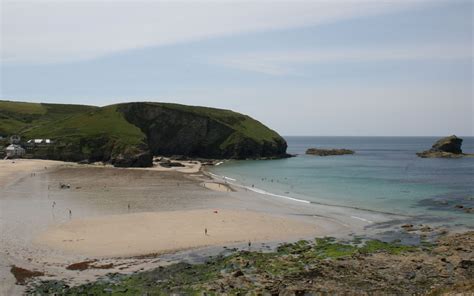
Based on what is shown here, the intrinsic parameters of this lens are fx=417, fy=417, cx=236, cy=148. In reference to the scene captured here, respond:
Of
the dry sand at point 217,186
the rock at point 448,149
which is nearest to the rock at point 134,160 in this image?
the dry sand at point 217,186

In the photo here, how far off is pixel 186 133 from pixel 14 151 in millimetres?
54858

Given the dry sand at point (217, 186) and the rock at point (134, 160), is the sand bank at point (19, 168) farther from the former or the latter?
Result: the dry sand at point (217, 186)

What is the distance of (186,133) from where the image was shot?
491ft

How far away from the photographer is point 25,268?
31.4 metres

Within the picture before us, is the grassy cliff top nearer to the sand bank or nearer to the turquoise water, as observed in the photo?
the sand bank

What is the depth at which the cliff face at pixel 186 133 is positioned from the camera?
14825cm

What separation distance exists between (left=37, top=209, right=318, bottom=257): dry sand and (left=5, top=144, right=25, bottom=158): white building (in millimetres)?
88049

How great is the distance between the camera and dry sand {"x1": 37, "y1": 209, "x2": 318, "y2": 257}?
37.9m

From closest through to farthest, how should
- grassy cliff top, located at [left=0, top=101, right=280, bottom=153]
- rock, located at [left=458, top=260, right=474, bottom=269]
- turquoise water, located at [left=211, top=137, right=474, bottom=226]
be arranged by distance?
1. rock, located at [left=458, top=260, right=474, bottom=269]
2. turquoise water, located at [left=211, top=137, right=474, bottom=226]
3. grassy cliff top, located at [left=0, top=101, right=280, bottom=153]

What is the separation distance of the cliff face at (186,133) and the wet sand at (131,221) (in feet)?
227

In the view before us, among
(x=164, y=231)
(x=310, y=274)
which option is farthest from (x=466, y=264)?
(x=164, y=231)

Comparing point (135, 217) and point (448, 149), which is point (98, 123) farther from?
point (448, 149)

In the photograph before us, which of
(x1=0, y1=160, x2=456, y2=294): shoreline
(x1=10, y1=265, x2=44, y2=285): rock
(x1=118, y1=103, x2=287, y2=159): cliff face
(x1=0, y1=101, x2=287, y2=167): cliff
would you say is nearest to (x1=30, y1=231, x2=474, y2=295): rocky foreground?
(x1=10, y1=265, x2=44, y2=285): rock

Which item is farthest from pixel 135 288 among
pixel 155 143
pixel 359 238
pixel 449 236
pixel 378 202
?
pixel 155 143
